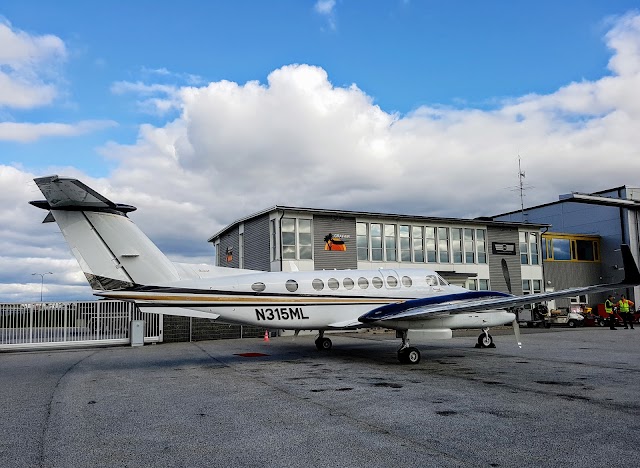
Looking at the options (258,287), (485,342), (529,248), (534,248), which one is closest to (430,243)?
(529,248)

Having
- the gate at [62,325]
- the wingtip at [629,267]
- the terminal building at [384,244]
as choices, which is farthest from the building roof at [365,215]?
the wingtip at [629,267]

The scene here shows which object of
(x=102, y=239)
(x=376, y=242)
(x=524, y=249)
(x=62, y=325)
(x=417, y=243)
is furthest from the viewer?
(x=524, y=249)

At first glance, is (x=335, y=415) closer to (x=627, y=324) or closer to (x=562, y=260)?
(x=627, y=324)

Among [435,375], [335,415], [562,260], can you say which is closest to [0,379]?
[335,415]

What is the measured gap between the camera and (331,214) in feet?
102

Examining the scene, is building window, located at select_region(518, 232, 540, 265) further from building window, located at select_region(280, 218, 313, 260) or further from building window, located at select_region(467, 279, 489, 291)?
building window, located at select_region(280, 218, 313, 260)

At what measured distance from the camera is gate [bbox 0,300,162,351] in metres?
22.3

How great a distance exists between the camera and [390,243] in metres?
33.5

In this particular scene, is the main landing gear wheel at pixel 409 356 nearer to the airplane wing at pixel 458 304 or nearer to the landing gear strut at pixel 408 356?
the landing gear strut at pixel 408 356

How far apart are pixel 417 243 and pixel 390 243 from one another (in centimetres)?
223

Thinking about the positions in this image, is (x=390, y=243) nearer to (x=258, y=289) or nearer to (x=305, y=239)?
(x=305, y=239)

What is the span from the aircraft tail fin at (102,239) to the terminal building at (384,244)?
13.3 metres

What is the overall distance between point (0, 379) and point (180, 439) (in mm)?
8950

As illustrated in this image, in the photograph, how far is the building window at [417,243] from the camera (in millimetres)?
34219
